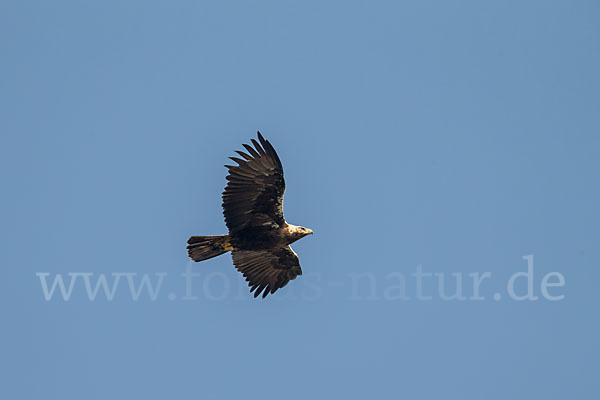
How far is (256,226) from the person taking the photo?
74.9ft

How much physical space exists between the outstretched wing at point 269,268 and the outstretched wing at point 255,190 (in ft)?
3.86

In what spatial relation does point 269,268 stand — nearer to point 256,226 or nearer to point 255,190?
point 256,226

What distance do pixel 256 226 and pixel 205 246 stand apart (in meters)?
1.20

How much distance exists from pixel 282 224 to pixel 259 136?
7.45 feet

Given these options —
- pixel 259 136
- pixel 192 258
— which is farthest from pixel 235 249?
pixel 259 136

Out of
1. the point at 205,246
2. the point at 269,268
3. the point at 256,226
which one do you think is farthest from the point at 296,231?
the point at 205,246

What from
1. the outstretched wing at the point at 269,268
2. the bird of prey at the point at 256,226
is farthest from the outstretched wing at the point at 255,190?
the outstretched wing at the point at 269,268

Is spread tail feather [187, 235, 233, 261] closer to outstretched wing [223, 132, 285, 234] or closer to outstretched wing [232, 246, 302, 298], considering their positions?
outstretched wing [223, 132, 285, 234]

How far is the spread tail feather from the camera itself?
74.3 feet

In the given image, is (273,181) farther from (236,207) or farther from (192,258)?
(192,258)

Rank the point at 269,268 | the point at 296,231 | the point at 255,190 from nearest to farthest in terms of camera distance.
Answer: the point at 255,190 → the point at 296,231 → the point at 269,268

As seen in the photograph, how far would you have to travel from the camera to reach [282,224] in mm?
22953

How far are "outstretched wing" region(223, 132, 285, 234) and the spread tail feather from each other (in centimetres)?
34

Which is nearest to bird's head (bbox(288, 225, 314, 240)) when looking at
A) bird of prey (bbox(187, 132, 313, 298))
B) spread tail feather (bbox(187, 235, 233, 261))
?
bird of prey (bbox(187, 132, 313, 298))
